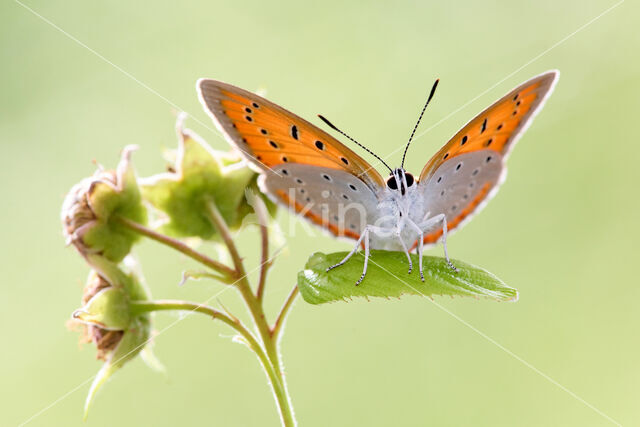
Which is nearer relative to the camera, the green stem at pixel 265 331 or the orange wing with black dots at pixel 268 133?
the green stem at pixel 265 331

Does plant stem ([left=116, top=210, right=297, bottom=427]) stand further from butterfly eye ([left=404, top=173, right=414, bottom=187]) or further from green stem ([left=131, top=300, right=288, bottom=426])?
butterfly eye ([left=404, top=173, right=414, bottom=187])

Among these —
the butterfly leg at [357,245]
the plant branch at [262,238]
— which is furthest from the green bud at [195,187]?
the butterfly leg at [357,245]

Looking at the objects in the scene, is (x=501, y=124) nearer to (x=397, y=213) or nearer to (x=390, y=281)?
(x=397, y=213)

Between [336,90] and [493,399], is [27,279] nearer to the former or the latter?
[336,90]

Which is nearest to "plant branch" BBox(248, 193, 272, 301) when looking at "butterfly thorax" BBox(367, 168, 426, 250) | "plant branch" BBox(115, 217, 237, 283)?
"plant branch" BBox(115, 217, 237, 283)

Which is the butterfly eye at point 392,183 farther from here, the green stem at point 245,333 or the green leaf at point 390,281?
the green stem at point 245,333
